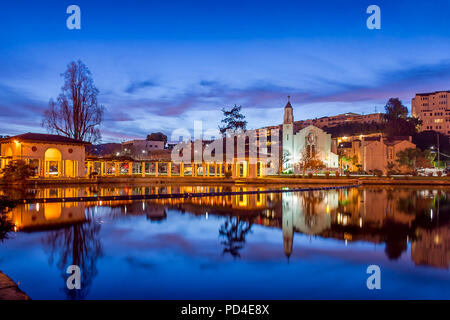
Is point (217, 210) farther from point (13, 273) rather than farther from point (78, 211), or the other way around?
point (13, 273)

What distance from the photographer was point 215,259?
6539 mm

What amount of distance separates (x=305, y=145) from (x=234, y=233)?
137 feet

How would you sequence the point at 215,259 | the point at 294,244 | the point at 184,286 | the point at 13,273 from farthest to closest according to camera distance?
the point at 294,244
the point at 215,259
the point at 13,273
the point at 184,286

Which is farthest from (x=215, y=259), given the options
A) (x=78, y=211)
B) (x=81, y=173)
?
(x=81, y=173)

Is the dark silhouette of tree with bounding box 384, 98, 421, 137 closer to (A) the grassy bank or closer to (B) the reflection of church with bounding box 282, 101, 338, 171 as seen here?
(B) the reflection of church with bounding box 282, 101, 338, 171

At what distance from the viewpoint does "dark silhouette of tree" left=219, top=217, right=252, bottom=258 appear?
7309 millimetres

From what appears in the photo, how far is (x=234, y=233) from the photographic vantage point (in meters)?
8.93

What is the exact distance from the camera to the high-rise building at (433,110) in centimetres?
6831

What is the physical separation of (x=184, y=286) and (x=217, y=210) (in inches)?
321

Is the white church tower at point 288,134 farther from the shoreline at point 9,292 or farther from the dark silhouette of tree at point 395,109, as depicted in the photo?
the shoreline at point 9,292

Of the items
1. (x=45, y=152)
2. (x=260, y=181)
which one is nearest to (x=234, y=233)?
(x=260, y=181)

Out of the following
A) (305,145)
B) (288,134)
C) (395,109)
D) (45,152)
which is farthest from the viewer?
(395,109)

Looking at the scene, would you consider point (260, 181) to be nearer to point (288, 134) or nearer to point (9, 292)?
point (288, 134)

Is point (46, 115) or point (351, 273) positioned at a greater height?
point (46, 115)
